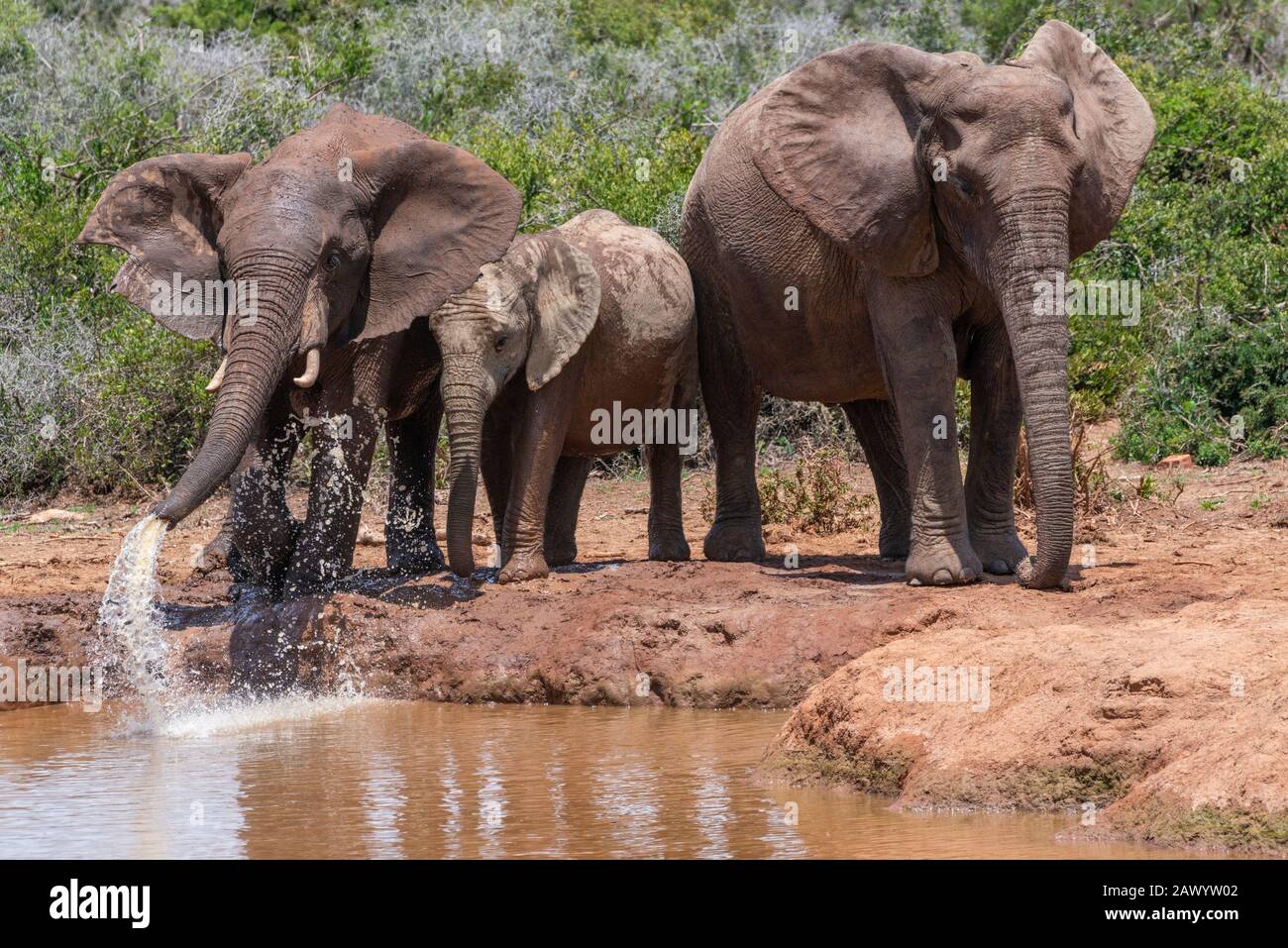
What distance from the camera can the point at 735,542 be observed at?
10.3 m

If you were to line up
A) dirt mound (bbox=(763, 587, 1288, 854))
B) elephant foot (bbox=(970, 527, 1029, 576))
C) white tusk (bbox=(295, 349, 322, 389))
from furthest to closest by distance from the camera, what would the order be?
elephant foot (bbox=(970, 527, 1029, 576)) → white tusk (bbox=(295, 349, 322, 389)) → dirt mound (bbox=(763, 587, 1288, 854))

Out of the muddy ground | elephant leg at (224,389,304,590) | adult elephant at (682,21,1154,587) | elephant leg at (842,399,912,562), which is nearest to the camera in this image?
the muddy ground

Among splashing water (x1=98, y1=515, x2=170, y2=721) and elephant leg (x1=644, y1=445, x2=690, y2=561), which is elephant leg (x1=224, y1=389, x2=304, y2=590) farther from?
elephant leg (x1=644, y1=445, x2=690, y2=561)

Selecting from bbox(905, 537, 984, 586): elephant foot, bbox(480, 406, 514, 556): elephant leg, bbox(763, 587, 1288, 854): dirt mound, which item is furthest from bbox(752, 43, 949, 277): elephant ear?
bbox(763, 587, 1288, 854): dirt mound

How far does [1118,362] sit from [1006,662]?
7.97 m

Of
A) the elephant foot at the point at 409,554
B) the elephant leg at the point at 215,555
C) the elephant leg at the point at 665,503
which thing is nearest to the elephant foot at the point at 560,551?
the elephant leg at the point at 665,503

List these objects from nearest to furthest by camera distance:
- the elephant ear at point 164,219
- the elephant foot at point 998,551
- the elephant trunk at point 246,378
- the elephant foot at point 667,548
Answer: the elephant trunk at point 246,378 < the elephant ear at point 164,219 < the elephant foot at point 998,551 < the elephant foot at point 667,548

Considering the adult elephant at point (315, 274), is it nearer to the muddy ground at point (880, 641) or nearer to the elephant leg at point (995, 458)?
the muddy ground at point (880, 641)

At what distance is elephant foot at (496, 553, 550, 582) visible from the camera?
9227 mm

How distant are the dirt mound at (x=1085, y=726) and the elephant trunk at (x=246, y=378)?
2.47m

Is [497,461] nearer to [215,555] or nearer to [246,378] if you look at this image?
[215,555]

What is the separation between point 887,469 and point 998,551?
146 centimetres

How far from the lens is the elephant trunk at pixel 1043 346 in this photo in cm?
816

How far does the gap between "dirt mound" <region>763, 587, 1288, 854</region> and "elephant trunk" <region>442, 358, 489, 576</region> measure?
2.63m
